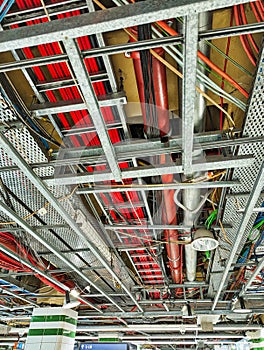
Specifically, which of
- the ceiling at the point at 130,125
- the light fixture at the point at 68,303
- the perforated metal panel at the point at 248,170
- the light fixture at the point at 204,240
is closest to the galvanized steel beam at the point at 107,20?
the ceiling at the point at 130,125

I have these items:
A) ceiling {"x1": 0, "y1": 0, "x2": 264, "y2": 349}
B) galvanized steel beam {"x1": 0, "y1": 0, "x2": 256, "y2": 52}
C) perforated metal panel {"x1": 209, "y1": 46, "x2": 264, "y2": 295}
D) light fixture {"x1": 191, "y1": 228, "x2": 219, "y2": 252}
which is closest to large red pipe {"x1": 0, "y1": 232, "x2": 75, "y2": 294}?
ceiling {"x1": 0, "y1": 0, "x2": 264, "y2": 349}

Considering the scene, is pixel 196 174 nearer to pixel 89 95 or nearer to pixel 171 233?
pixel 89 95

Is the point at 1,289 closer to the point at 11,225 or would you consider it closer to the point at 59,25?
the point at 11,225

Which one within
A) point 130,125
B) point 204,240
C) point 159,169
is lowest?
point 204,240

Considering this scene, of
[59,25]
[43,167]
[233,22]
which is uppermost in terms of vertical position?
[233,22]

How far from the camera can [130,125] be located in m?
2.12

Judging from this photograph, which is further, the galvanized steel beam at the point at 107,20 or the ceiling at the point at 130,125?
the ceiling at the point at 130,125

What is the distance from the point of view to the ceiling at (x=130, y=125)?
1.27 m

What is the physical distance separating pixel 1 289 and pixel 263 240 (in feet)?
14.1

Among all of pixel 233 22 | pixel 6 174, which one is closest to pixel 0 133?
pixel 6 174

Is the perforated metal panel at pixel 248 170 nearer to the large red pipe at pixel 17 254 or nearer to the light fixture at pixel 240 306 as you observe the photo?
the light fixture at pixel 240 306

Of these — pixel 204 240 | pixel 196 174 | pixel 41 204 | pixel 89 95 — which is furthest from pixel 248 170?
pixel 41 204

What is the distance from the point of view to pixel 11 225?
9.97 feet

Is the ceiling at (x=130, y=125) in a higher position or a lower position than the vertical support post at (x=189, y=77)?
higher
